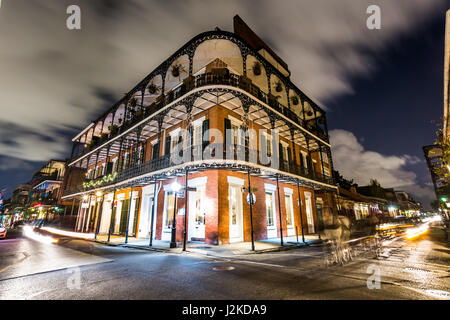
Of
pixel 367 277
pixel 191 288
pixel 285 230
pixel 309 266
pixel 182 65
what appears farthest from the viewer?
pixel 285 230

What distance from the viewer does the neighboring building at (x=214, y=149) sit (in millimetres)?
10625

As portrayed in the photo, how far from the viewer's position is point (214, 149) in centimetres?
1098

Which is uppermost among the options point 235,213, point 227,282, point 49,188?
point 49,188

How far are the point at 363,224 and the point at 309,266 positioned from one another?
1454 cm

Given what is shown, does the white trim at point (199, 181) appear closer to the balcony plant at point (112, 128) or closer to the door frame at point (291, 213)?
the door frame at point (291, 213)

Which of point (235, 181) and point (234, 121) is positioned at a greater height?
point (234, 121)

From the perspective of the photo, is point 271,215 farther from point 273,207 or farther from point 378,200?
point 378,200

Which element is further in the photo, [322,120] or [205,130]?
[322,120]

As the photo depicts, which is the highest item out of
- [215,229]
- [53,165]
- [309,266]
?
[53,165]

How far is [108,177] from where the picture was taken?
17062 millimetres

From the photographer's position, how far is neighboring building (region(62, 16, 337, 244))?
1062cm

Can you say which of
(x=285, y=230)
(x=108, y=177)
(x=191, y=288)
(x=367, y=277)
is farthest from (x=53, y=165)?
(x=367, y=277)

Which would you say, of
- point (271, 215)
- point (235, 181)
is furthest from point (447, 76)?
point (271, 215)

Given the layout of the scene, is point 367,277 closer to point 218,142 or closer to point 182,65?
point 218,142
